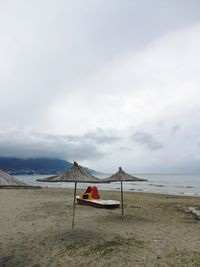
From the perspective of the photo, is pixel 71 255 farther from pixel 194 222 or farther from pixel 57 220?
pixel 194 222

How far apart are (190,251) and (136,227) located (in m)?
3.73

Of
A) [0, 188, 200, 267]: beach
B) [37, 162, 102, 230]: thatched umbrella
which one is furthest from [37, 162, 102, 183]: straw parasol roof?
[0, 188, 200, 267]: beach

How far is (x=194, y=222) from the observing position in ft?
46.6

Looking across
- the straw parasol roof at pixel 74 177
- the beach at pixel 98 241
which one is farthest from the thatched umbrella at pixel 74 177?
the beach at pixel 98 241

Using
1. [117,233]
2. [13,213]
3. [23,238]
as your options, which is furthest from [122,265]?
[13,213]

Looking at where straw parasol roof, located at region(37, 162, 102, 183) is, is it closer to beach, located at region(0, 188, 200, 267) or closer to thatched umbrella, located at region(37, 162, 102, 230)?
thatched umbrella, located at region(37, 162, 102, 230)

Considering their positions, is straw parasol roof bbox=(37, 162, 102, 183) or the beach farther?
straw parasol roof bbox=(37, 162, 102, 183)

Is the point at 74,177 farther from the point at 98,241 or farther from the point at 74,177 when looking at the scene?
the point at 98,241

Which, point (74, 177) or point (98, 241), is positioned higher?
point (74, 177)

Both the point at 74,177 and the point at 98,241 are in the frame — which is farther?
the point at 74,177

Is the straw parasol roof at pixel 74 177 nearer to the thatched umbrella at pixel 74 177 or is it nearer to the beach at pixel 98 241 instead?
the thatched umbrella at pixel 74 177

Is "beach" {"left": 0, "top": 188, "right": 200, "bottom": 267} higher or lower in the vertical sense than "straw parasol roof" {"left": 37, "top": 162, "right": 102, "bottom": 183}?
lower

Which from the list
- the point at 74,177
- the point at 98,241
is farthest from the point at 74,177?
the point at 98,241

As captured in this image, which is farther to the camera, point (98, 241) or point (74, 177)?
point (74, 177)
